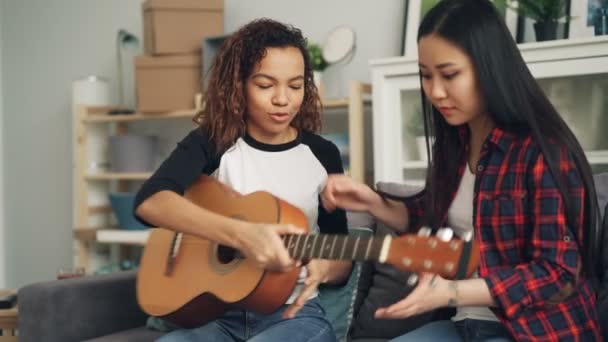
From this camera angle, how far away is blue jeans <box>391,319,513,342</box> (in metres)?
1.22

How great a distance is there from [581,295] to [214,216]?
0.65m

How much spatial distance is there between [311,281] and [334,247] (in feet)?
0.53

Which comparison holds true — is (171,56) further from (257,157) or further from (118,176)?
(257,157)

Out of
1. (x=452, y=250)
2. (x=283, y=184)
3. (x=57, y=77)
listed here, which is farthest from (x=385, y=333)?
(x=57, y=77)

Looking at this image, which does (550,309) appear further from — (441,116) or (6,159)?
(6,159)

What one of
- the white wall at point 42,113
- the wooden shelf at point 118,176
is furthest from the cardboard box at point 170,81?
the white wall at point 42,113

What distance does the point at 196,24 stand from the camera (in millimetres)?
3004

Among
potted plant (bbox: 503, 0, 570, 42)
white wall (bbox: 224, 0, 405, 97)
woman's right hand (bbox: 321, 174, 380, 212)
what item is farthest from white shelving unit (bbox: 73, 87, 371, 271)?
woman's right hand (bbox: 321, 174, 380, 212)

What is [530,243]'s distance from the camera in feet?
3.75

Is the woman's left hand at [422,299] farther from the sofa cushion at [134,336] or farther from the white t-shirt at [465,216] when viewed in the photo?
the sofa cushion at [134,336]

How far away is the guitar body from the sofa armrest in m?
0.28

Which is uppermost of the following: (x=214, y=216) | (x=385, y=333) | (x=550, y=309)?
(x=214, y=216)

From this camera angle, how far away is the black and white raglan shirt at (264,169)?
4.79 ft

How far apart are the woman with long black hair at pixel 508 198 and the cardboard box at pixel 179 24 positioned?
191 centimetres
